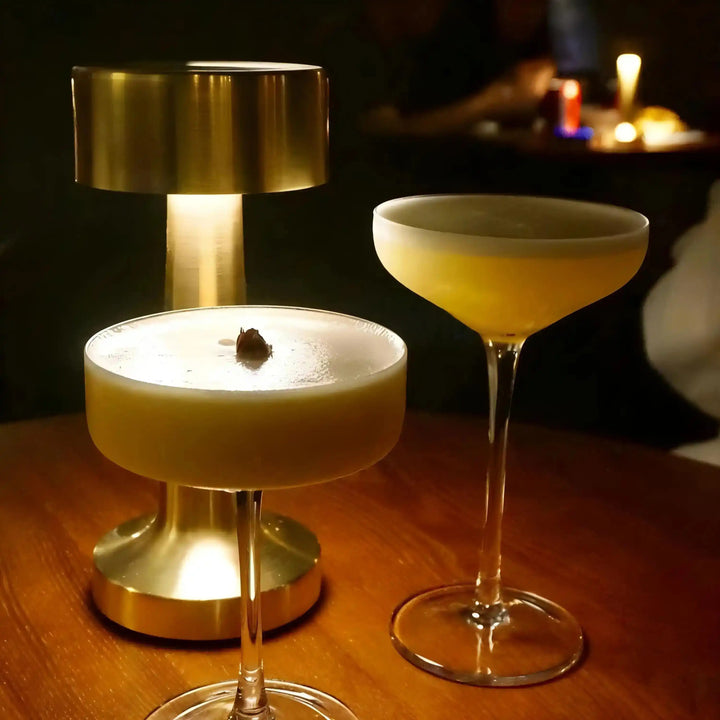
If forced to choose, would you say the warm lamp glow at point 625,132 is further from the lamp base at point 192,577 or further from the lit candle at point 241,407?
the lit candle at point 241,407

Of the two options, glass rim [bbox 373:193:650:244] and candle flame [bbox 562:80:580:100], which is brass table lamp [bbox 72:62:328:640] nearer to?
glass rim [bbox 373:193:650:244]

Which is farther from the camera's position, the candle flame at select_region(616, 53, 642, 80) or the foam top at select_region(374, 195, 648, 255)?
the candle flame at select_region(616, 53, 642, 80)

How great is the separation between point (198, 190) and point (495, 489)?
329 millimetres

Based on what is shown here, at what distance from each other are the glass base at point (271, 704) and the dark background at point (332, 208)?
2.88 feet

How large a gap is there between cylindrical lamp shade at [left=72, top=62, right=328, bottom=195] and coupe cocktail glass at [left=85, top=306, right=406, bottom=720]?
0.11 meters

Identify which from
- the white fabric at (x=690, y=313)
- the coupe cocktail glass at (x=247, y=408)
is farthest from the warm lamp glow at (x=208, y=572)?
the white fabric at (x=690, y=313)

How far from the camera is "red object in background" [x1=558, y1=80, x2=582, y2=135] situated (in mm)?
1630

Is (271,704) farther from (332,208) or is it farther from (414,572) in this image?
(332,208)

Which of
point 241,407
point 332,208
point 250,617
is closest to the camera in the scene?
point 241,407

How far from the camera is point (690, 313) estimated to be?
63.6 inches

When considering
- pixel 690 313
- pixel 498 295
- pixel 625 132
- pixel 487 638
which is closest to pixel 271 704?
pixel 487 638

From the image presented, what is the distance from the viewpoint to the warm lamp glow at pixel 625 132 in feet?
5.35

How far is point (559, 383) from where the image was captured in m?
1.70

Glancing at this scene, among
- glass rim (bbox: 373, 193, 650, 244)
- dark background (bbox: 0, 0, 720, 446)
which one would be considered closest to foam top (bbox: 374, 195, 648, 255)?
glass rim (bbox: 373, 193, 650, 244)
